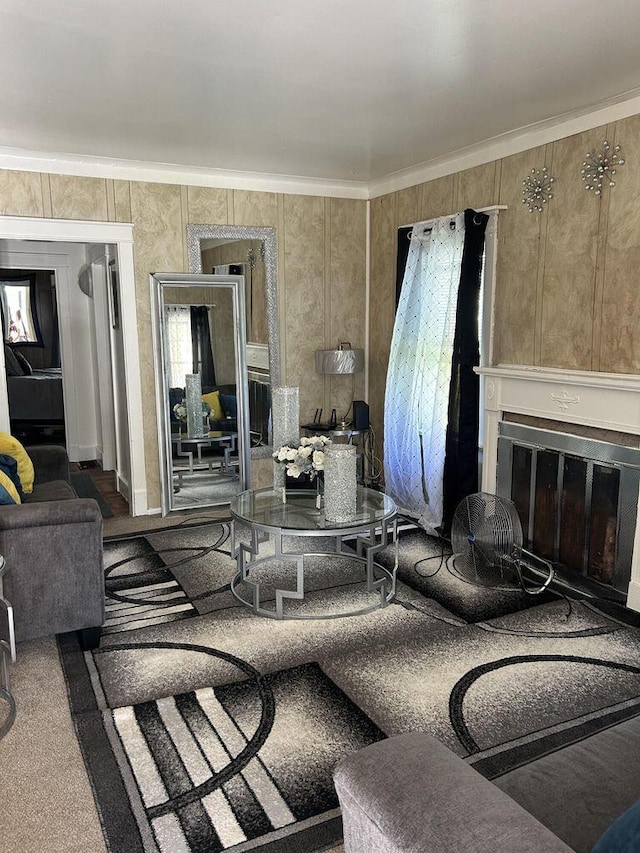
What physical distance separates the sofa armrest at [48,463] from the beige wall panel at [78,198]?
5.23ft

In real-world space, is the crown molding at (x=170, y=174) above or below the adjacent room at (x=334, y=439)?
above

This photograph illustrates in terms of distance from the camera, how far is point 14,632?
9.37 ft

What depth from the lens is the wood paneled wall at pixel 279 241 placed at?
465 centimetres

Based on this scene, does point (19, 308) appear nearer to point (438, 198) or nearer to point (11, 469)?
point (11, 469)

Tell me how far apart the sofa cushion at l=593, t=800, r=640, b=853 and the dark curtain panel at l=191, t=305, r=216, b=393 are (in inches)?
174

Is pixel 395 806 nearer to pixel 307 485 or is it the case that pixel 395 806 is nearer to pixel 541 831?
pixel 541 831

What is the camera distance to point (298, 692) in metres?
2.69

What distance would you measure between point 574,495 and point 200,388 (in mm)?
2799

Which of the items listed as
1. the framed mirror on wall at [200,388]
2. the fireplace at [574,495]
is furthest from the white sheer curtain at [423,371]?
the framed mirror on wall at [200,388]

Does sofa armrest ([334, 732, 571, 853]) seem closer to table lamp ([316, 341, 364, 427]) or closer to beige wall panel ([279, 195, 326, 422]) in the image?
table lamp ([316, 341, 364, 427])

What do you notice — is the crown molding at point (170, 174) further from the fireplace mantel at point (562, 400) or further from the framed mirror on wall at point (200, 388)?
the fireplace mantel at point (562, 400)

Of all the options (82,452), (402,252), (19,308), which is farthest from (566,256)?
(19,308)

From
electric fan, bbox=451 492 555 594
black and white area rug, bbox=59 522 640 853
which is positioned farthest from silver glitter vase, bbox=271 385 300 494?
electric fan, bbox=451 492 555 594

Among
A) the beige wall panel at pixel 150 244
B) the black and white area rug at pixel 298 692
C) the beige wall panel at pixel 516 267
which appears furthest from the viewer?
the beige wall panel at pixel 150 244
